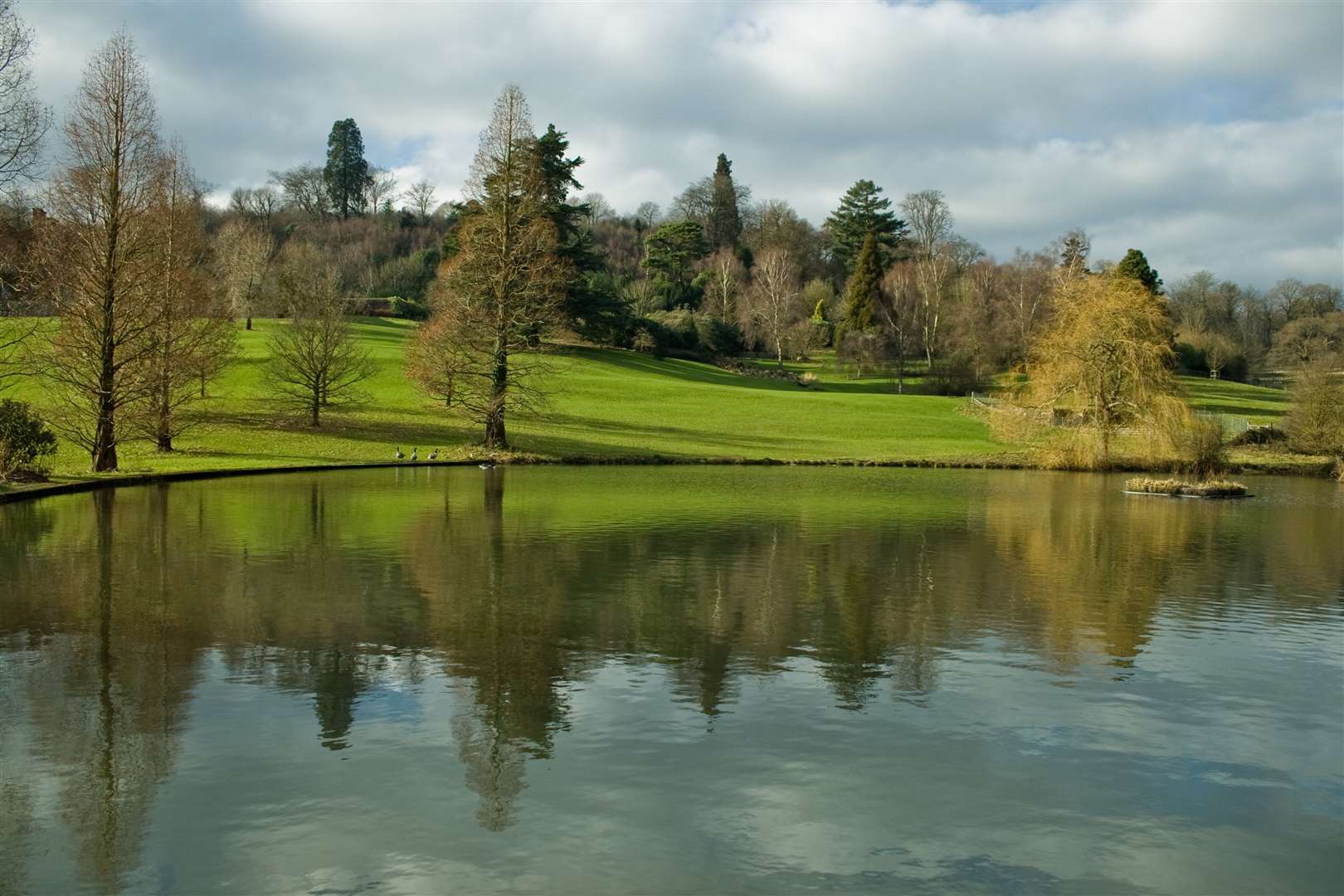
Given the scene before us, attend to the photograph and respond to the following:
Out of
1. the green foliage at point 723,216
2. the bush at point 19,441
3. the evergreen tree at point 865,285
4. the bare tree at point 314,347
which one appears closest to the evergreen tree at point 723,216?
the green foliage at point 723,216

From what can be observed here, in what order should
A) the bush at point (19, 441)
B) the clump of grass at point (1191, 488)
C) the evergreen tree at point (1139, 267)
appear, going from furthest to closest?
the evergreen tree at point (1139, 267) → the clump of grass at point (1191, 488) → the bush at point (19, 441)

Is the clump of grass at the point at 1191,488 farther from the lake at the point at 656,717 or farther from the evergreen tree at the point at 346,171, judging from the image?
the evergreen tree at the point at 346,171

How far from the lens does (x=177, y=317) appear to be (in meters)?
35.0

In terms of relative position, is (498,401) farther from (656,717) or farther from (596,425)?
(656,717)

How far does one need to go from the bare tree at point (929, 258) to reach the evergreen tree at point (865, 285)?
3.46 metres

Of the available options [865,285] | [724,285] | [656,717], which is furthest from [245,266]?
[656,717]

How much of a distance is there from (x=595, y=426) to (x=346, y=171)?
86.7 m

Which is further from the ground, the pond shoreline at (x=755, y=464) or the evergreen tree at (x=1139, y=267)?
the evergreen tree at (x=1139, y=267)

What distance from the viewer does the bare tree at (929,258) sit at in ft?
275

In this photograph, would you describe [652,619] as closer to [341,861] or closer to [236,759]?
[236,759]

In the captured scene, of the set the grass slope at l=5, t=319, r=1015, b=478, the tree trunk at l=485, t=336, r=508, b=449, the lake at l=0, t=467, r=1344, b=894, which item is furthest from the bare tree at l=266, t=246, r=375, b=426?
the lake at l=0, t=467, r=1344, b=894

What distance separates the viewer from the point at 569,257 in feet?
220

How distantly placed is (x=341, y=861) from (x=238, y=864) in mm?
598

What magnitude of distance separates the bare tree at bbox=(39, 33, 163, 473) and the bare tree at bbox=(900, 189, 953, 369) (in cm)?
5509
